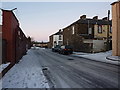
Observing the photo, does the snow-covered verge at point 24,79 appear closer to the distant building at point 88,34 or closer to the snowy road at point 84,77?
the snowy road at point 84,77

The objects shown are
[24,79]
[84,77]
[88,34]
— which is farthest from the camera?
[88,34]

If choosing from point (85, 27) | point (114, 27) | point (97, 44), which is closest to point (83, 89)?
point (114, 27)

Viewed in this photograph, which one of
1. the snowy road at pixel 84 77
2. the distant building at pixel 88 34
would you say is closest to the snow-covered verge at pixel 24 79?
the snowy road at pixel 84 77

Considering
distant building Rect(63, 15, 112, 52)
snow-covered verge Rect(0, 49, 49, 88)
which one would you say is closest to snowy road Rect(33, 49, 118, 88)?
snow-covered verge Rect(0, 49, 49, 88)

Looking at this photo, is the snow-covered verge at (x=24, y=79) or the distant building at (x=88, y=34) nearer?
the snow-covered verge at (x=24, y=79)

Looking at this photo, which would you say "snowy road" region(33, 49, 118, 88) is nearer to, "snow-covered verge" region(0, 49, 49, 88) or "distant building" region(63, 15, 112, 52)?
"snow-covered verge" region(0, 49, 49, 88)

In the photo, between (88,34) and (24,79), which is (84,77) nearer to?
(24,79)

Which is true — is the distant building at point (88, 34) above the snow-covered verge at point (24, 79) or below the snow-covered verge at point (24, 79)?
above

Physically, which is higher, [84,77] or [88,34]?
[88,34]

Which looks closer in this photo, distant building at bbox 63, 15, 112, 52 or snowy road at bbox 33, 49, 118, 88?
snowy road at bbox 33, 49, 118, 88

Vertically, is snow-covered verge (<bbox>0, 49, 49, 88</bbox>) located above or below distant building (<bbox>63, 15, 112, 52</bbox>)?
below

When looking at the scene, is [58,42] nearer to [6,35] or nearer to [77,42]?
[77,42]

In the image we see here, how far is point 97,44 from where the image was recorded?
3131 cm

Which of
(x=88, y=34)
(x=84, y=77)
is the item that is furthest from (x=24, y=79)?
(x=88, y=34)
